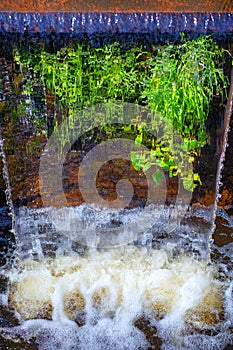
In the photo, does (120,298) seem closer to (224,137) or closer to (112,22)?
(224,137)

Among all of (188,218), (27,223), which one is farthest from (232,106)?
(27,223)

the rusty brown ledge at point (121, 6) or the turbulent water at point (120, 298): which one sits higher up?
the rusty brown ledge at point (121, 6)

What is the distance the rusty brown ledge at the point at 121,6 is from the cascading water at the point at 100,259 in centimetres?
5

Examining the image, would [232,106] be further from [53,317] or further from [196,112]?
[53,317]

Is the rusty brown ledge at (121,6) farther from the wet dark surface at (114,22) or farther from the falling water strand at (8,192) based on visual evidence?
the falling water strand at (8,192)

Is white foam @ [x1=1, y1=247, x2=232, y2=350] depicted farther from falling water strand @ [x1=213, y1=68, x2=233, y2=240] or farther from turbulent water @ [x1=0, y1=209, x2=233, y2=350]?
falling water strand @ [x1=213, y1=68, x2=233, y2=240]

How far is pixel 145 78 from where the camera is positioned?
10.5 ft

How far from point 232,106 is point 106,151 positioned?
1.05 metres

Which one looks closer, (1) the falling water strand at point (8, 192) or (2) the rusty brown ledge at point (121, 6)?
(2) the rusty brown ledge at point (121, 6)

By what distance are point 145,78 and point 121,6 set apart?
75 centimetres

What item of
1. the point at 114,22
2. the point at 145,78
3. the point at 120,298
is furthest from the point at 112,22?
the point at 120,298

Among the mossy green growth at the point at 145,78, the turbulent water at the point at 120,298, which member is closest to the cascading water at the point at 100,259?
the turbulent water at the point at 120,298

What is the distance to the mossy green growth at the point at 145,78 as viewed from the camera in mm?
3055

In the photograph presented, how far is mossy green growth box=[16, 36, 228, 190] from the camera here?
3055mm
